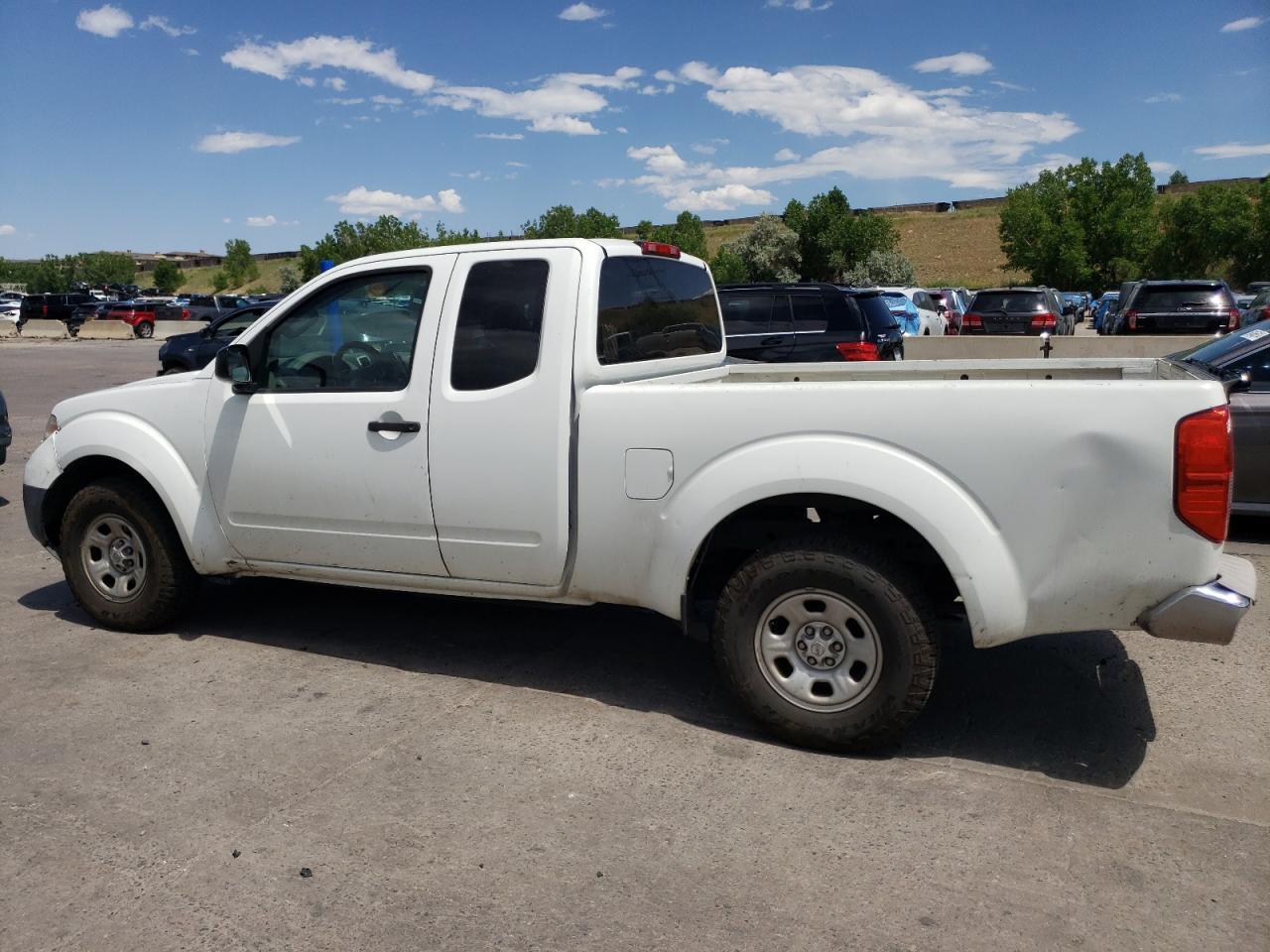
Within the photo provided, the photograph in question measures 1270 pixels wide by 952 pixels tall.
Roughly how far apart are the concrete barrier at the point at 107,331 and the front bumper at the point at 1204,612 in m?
45.0

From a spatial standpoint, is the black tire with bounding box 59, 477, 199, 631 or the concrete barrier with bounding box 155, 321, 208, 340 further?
the concrete barrier with bounding box 155, 321, 208, 340

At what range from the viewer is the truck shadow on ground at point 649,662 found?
13.9ft

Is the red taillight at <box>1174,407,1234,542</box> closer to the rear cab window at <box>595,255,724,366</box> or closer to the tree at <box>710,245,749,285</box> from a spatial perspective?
the rear cab window at <box>595,255,724,366</box>

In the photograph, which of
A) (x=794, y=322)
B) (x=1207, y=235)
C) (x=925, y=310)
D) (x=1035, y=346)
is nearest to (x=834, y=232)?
(x=1207, y=235)

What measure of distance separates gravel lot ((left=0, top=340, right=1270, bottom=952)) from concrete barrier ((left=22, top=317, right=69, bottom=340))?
4270cm

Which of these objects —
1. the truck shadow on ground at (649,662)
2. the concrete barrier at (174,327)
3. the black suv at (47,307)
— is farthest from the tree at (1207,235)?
the truck shadow on ground at (649,662)

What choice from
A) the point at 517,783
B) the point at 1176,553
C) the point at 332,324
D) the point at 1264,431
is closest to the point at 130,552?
the point at 332,324

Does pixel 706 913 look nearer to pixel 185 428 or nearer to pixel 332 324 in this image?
pixel 332 324

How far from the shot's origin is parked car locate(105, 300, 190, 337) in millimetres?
44156

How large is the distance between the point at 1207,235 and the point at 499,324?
7284 cm

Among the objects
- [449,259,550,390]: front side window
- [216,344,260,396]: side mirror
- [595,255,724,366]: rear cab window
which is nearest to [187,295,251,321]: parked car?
[216,344,260,396]: side mirror

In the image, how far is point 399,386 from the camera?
472cm

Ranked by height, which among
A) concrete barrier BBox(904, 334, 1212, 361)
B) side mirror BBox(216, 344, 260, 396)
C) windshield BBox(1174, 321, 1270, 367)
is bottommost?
concrete barrier BBox(904, 334, 1212, 361)

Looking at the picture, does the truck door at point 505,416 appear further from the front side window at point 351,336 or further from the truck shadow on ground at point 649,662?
the truck shadow on ground at point 649,662
